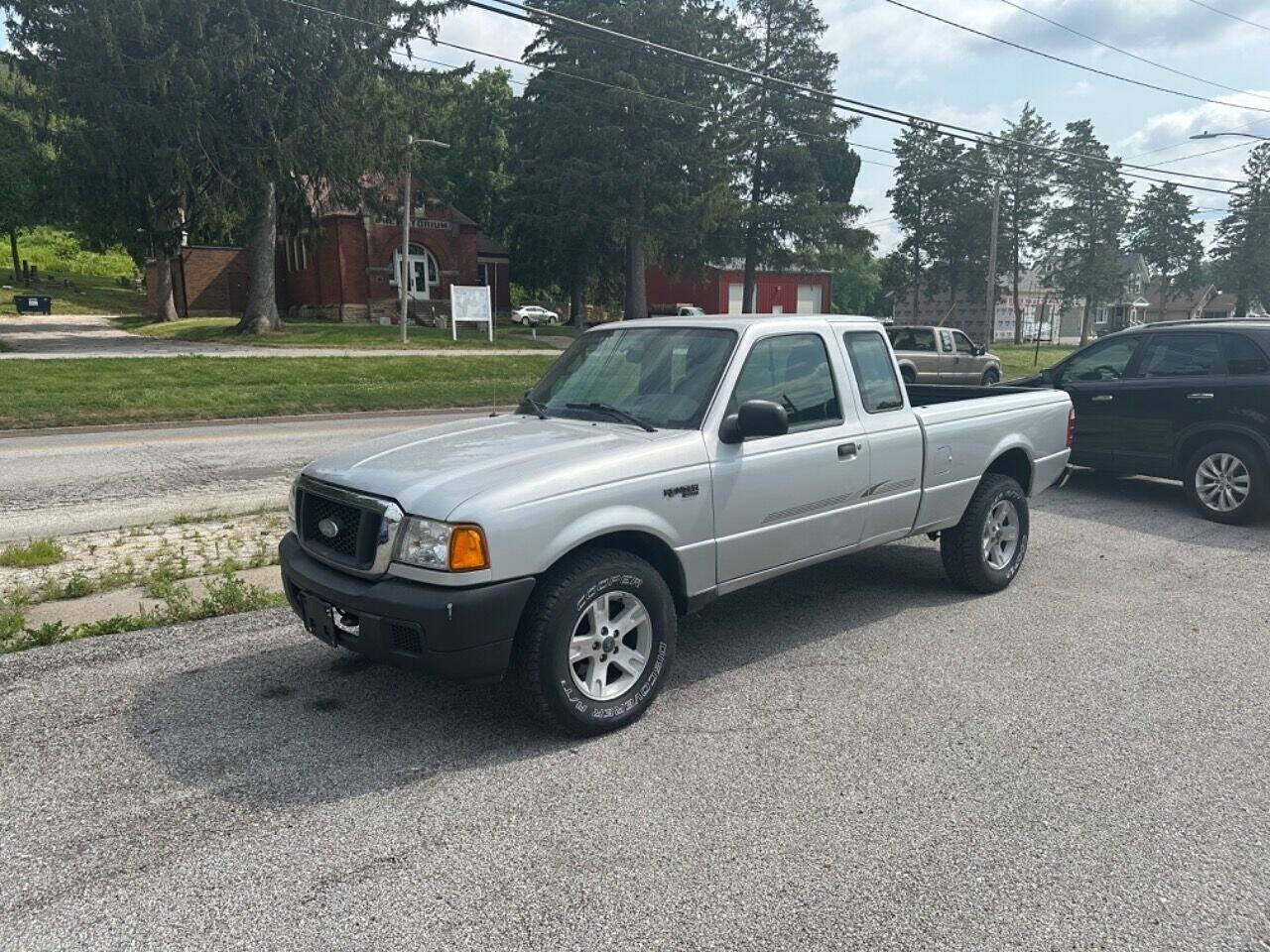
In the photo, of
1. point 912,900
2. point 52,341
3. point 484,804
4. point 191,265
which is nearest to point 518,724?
point 484,804

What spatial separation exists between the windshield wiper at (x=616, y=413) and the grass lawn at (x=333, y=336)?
2603 cm

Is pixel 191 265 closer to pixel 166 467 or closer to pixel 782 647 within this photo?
pixel 166 467

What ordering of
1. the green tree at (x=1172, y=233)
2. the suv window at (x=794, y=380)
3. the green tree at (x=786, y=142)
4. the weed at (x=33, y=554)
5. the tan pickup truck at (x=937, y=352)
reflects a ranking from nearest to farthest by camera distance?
the suv window at (x=794, y=380)
the weed at (x=33, y=554)
the tan pickup truck at (x=937, y=352)
the green tree at (x=786, y=142)
the green tree at (x=1172, y=233)

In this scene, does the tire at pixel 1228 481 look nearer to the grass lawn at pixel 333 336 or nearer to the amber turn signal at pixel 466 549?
the amber turn signal at pixel 466 549

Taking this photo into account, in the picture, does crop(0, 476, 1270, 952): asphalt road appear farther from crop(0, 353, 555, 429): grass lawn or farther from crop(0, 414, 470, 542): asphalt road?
crop(0, 353, 555, 429): grass lawn

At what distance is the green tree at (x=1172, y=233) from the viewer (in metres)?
74.2

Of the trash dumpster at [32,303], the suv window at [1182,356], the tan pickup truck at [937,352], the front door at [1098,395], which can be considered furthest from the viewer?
the trash dumpster at [32,303]

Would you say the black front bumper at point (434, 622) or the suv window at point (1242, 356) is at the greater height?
the suv window at point (1242, 356)

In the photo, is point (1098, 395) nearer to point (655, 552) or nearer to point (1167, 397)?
point (1167, 397)

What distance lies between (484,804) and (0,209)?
2431 inches

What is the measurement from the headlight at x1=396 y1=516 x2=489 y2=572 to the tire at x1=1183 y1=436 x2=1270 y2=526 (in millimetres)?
7653

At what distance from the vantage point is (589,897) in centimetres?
287

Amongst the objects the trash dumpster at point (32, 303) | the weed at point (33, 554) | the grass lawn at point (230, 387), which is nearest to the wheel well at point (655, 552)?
the weed at point (33, 554)

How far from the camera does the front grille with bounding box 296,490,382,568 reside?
3801 mm
